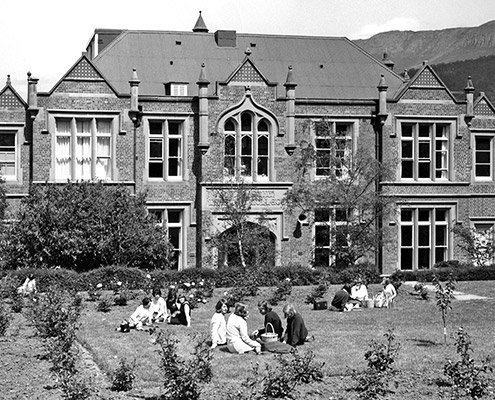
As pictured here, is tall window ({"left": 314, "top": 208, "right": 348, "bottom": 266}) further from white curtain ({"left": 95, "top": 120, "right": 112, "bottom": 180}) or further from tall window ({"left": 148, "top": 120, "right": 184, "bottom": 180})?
white curtain ({"left": 95, "top": 120, "right": 112, "bottom": 180})

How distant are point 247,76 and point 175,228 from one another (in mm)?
7684

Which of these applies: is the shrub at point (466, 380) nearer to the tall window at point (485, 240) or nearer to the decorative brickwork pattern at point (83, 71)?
the tall window at point (485, 240)

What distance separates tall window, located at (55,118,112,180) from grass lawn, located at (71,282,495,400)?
501 inches

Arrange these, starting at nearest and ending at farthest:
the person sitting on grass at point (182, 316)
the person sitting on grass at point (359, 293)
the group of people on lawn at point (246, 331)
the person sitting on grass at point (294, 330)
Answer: the group of people on lawn at point (246, 331) → the person sitting on grass at point (294, 330) → the person sitting on grass at point (182, 316) → the person sitting on grass at point (359, 293)

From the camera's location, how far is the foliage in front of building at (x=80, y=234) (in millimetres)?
40469

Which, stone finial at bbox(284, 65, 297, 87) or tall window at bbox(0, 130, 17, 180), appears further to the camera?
stone finial at bbox(284, 65, 297, 87)

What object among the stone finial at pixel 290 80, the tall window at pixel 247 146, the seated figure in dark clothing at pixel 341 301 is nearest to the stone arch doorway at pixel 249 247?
the tall window at pixel 247 146

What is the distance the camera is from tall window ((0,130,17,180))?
45.2 metres

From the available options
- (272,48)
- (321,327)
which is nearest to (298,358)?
(321,327)

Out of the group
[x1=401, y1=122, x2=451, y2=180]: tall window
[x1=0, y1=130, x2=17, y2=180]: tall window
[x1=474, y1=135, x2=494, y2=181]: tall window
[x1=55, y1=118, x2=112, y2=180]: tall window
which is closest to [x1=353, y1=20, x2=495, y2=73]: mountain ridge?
[x1=474, y1=135, x2=494, y2=181]: tall window

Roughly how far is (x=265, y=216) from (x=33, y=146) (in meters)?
10.8

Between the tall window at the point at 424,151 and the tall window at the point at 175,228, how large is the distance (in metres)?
10.8

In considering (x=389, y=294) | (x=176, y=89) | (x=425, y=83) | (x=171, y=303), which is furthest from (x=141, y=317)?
(x=425, y=83)

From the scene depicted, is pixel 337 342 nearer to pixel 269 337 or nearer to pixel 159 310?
pixel 269 337
